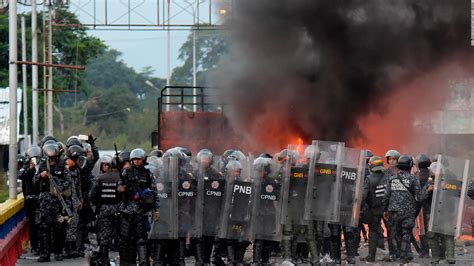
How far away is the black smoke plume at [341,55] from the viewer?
28.5 metres

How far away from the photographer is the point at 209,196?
51.1 ft

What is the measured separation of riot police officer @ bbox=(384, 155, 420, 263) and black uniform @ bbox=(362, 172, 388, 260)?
322 millimetres

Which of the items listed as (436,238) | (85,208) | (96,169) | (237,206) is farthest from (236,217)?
(96,169)

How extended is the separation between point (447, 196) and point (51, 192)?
5.62m

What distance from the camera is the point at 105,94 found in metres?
91.6

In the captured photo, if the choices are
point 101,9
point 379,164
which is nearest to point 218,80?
point 101,9

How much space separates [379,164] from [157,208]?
4558 millimetres

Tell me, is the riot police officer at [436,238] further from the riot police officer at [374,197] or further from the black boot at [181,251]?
the black boot at [181,251]

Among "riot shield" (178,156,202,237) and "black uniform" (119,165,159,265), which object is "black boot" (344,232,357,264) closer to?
"riot shield" (178,156,202,237)

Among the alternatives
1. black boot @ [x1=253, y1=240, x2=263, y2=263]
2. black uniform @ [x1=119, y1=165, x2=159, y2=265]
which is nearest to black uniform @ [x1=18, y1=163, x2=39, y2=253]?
black uniform @ [x1=119, y1=165, x2=159, y2=265]

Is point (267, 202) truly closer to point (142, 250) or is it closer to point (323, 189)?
point (323, 189)

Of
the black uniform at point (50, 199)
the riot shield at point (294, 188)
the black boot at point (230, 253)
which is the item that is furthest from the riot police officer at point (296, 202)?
the black uniform at point (50, 199)

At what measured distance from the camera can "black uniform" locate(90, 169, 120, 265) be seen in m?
14.5

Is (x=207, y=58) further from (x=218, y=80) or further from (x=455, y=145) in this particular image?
(x=218, y=80)
